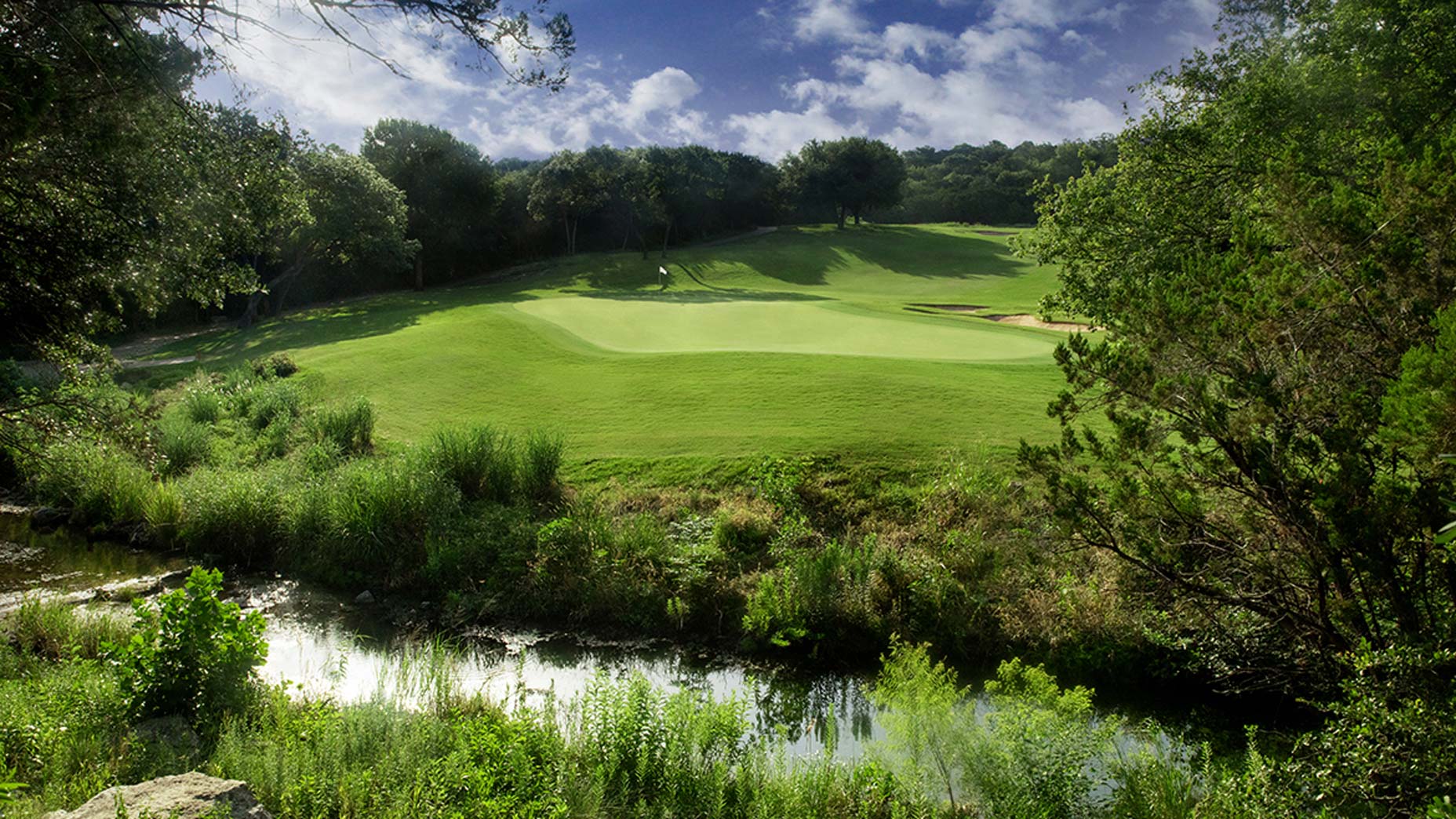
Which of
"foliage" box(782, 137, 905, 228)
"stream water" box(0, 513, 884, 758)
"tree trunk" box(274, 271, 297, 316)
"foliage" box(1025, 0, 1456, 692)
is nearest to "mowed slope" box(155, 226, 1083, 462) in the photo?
"stream water" box(0, 513, 884, 758)

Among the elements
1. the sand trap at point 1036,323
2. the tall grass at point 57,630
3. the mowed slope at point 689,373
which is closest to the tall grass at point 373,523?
the mowed slope at point 689,373

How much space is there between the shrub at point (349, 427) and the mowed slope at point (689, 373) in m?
0.63

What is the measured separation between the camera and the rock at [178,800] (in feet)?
14.3

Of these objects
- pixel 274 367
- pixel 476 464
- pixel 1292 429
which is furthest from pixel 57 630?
pixel 274 367

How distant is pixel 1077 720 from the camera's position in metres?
6.75

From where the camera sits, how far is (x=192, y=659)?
703cm

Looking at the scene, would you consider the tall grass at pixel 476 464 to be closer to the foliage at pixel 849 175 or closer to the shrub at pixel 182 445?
the shrub at pixel 182 445

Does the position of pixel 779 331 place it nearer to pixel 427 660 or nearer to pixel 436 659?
pixel 436 659

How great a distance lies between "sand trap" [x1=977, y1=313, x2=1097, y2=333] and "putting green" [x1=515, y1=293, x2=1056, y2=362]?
4952mm

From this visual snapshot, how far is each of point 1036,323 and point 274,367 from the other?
82.9 feet

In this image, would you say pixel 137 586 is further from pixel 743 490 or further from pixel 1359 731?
pixel 1359 731

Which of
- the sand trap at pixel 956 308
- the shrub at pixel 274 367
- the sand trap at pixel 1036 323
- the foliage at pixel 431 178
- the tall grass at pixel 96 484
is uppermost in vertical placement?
the foliage at pixel 431 178

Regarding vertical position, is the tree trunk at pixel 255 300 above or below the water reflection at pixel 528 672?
above

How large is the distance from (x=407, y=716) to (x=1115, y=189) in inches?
594
